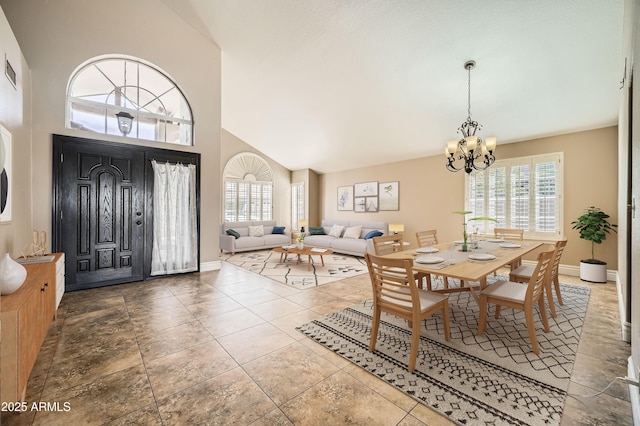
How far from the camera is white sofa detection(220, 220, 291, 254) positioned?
7.04m

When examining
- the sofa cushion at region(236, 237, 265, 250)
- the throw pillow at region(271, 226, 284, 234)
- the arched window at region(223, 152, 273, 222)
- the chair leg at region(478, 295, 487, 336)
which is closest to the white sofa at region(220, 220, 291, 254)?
the sofa cushion at region(236, 237, 265, 250)

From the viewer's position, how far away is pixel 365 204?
7688 millimetres

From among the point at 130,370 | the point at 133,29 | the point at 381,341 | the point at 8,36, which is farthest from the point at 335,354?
the point at 133,29

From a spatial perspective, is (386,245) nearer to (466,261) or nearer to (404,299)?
(466,261)

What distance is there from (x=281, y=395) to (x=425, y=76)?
14.5ft

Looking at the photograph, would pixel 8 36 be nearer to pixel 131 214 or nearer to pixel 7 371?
pixel 131 214

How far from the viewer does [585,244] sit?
4492 millimetres

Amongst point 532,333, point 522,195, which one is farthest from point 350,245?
point 532,333

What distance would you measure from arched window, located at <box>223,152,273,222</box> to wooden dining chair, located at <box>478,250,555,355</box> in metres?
7.24

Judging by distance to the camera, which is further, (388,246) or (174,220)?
(174,220)

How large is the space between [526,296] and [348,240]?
468cm

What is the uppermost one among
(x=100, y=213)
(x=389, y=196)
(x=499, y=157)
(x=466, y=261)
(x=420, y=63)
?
(x=420, y=63)

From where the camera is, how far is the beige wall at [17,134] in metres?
2.42

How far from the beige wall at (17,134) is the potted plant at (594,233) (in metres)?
7.17
